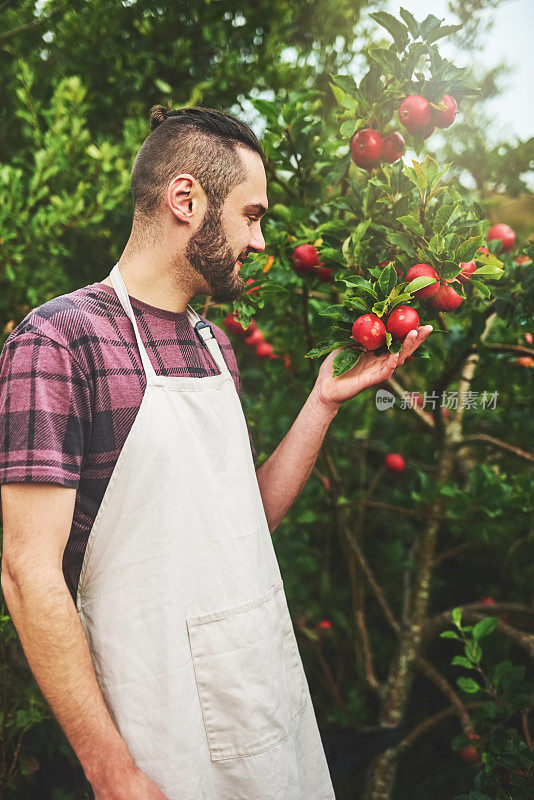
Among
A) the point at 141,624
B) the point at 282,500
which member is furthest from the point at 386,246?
the point at 141,624

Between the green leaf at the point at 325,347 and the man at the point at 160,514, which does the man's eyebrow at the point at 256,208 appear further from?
the green leaf at the point at 325,347

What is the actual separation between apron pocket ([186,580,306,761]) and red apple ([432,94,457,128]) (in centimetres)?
120

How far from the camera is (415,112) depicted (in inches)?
53.7

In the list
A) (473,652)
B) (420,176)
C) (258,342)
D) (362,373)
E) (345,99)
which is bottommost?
(473,652)

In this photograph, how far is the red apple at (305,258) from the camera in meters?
1.61

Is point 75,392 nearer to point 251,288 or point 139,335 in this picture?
point 139,335

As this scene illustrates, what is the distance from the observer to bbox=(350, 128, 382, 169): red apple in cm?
143

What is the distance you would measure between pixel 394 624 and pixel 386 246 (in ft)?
5.71

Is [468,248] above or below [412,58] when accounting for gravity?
below

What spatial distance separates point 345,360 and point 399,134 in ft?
2.04

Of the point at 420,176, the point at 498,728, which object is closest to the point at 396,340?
the point at 420,176

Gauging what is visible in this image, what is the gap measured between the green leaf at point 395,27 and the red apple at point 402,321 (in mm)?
662

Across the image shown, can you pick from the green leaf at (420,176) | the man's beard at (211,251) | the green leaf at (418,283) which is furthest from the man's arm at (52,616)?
the green leaf at (420,176)

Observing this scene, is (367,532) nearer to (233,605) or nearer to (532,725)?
(532,725)
